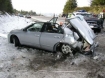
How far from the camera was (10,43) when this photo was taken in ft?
32.7

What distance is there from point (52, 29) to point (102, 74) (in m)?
3.41

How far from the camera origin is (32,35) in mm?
8883

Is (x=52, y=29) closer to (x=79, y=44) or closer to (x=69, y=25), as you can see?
(x=69, y=25)

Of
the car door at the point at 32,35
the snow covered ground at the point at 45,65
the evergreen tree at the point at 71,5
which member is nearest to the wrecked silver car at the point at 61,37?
the car door at the point at 32,35

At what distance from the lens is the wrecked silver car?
8.02 m

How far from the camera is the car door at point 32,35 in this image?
873cm

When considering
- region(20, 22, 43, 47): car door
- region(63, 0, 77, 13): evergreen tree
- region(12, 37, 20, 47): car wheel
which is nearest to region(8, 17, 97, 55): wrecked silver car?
region(20, 22, 43, 47): car door

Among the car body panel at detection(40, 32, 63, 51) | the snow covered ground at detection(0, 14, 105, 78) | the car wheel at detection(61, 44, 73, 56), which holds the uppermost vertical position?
the car body panel at detection(40, 32, 63, 51)

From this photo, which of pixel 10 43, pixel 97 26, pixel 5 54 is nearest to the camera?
pixel 5 54

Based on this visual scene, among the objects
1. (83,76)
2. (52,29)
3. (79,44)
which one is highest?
(52,29)

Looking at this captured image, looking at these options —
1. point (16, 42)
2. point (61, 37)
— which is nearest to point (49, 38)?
point (61, 37)

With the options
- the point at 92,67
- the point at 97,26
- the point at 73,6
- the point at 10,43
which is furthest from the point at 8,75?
the point at 73,6

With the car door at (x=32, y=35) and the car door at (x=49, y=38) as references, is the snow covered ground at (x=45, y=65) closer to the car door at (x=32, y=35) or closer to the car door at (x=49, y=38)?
the car door at (x=49, y=38)

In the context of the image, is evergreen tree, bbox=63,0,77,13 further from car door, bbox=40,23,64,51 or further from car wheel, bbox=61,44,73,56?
car wheel, bbox=61,44,73,56
